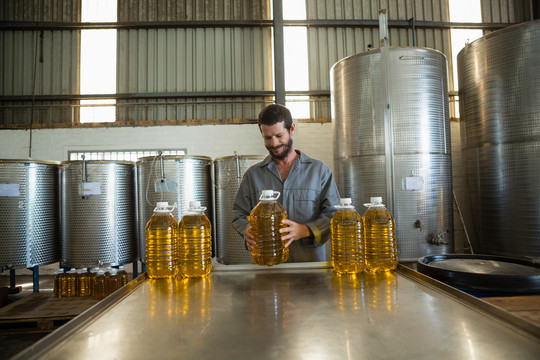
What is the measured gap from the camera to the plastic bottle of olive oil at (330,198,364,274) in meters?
1.65

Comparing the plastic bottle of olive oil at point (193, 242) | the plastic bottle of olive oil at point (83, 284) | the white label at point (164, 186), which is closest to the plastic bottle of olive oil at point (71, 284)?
the plastic bottle of olive oil at point (83, 284)

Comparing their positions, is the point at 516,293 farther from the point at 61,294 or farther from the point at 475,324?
the point at 61,294

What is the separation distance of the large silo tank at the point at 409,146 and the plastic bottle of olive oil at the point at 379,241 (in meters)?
2.49

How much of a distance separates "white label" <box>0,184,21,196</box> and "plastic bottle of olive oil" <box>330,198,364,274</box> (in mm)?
4377

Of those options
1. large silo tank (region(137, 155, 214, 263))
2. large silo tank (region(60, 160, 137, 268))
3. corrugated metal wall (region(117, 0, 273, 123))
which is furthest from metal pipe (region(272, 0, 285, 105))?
large silo tank (region(60, 160, 137, 268))

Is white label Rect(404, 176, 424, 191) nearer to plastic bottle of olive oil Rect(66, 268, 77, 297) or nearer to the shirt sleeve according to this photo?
the shirt sleeve

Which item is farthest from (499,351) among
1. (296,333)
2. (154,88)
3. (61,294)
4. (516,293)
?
(154,88)

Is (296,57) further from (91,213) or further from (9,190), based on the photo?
(9,190)

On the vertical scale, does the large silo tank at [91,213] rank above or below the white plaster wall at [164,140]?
below

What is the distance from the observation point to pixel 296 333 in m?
0.94

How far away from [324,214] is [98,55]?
698 cm

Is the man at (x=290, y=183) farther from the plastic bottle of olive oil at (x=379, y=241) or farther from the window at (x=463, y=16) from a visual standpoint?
the window at (x=463, y=16)

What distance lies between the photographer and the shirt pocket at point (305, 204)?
2.25 m

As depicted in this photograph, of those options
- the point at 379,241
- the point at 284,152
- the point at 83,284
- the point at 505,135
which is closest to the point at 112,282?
the point at 83,284
